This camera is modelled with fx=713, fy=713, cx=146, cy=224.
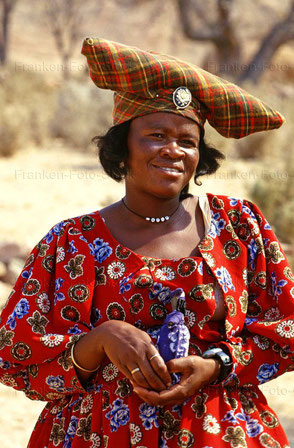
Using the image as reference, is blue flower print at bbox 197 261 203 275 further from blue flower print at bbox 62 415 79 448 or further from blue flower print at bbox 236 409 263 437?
blue flower print at bbox 62 415 79 448

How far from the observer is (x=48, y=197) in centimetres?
900

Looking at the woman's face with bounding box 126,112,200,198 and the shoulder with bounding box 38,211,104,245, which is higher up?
the woman's face with bounding box 126,112,200,198

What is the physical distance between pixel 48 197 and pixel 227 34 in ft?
46.5

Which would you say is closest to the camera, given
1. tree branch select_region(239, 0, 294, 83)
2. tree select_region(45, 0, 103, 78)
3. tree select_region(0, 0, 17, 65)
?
tree branch select_region(239, 0, 294, 83)

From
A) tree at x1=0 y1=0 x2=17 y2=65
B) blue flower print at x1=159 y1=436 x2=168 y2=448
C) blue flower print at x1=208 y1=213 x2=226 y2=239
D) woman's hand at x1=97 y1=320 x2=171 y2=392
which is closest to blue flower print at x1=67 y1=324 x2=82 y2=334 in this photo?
woman's hand at x1=97 y1=320 x2=171 y2=392

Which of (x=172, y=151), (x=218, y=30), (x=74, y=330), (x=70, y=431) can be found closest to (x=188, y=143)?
(x=172, y=151)

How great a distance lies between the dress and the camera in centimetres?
207

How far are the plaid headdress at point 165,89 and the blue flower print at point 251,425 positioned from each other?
884 mm

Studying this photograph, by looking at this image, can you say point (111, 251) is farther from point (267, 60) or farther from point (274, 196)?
point (267, 60)

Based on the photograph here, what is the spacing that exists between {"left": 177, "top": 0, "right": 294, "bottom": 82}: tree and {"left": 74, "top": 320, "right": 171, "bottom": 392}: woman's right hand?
63.4 feet

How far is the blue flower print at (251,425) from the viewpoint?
2.10 m

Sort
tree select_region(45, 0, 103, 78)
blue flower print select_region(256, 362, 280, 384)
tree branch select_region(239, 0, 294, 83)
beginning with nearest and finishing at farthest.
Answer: blue flower print select_region(256, 362, 280, 384)
tree branch select_region(239, 0, 294, 83)
tree select_region(45, 0, 103, 78)

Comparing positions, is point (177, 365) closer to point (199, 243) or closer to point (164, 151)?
point (199, 243)

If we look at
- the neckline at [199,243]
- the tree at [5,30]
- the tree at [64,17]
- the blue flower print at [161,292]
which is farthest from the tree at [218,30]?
the blue flower print at [161,292]
